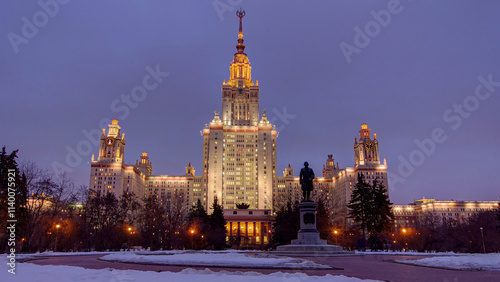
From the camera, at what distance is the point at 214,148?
16438 cm

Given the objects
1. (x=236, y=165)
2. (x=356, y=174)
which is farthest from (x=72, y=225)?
(x=356, y=174)

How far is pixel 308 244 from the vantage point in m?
30.8

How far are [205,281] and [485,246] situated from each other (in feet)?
152

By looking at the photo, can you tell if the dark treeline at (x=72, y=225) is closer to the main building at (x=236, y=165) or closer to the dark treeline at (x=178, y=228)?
the dark treeline at (x=178, y=228)

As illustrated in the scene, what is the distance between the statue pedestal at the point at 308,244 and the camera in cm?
2875

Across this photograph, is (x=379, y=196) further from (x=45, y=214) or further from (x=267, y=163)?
(x=267, y=163)

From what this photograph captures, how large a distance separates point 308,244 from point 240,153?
136m

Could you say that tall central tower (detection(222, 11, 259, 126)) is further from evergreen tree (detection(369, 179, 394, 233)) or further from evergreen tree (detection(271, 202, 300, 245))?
evergreen tree (detection(369, 179, 394, 233))

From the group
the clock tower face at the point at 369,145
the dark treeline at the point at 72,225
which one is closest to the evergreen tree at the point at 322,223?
the dark treeline at the point at 72,225

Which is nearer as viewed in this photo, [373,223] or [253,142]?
[373,223]

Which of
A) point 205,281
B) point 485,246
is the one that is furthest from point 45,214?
point 485,246

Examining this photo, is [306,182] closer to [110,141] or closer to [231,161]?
[231,161]

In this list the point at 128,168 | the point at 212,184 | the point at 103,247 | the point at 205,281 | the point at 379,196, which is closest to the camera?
the point at 205,281

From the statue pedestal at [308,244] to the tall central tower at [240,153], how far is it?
125 meters
